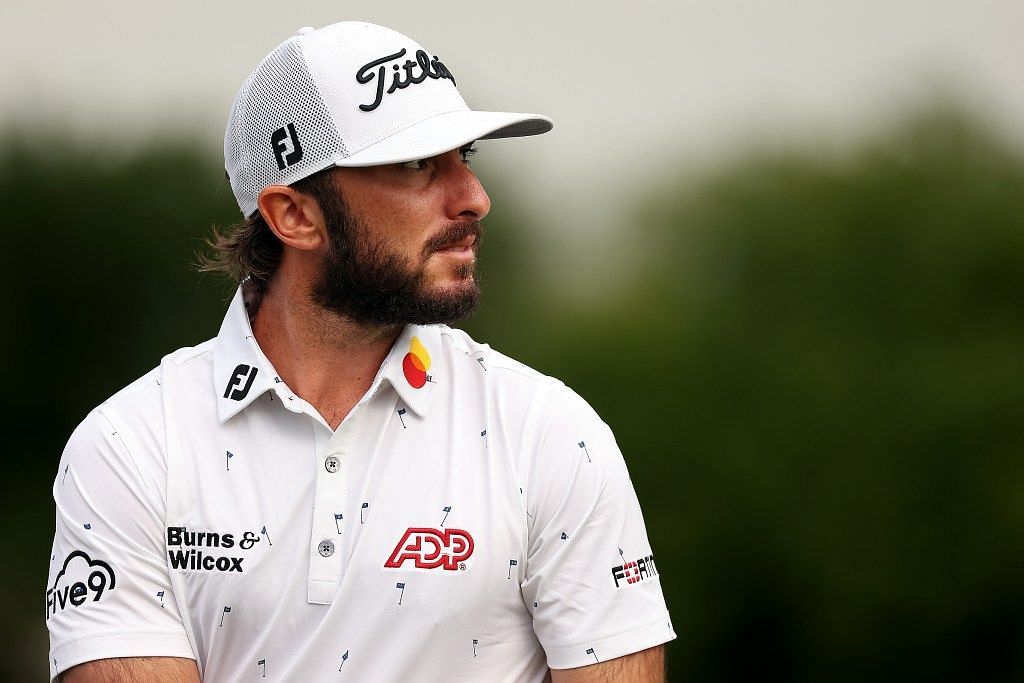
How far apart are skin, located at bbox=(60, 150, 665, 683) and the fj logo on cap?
45 mm

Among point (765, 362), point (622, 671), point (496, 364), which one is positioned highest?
point (496, 364)

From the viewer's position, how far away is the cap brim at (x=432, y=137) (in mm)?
2047

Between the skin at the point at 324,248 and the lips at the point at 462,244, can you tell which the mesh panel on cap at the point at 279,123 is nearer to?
the skin at the point at 324,248

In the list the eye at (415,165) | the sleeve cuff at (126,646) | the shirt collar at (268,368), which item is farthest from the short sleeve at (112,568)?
the eye at (415,165)

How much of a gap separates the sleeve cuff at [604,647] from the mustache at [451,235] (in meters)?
0.65

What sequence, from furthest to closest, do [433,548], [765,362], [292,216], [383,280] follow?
[765,362] → [292,216] → [383,280] → [433,548]

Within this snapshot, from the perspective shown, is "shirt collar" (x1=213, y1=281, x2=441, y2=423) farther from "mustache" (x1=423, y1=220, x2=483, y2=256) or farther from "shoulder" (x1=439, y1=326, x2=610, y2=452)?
"mustache" (x1=423, y1=220, x2=483, y2=256)

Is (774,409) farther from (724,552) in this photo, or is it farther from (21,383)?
(21,383)

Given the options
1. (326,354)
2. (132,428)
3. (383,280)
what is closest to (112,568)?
(132,428)

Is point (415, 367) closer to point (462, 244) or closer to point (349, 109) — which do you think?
point (462, 244)

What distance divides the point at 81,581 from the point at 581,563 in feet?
2.52

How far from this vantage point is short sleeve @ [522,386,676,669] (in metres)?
2.00

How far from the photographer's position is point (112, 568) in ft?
6.58

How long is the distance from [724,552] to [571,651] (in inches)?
245
